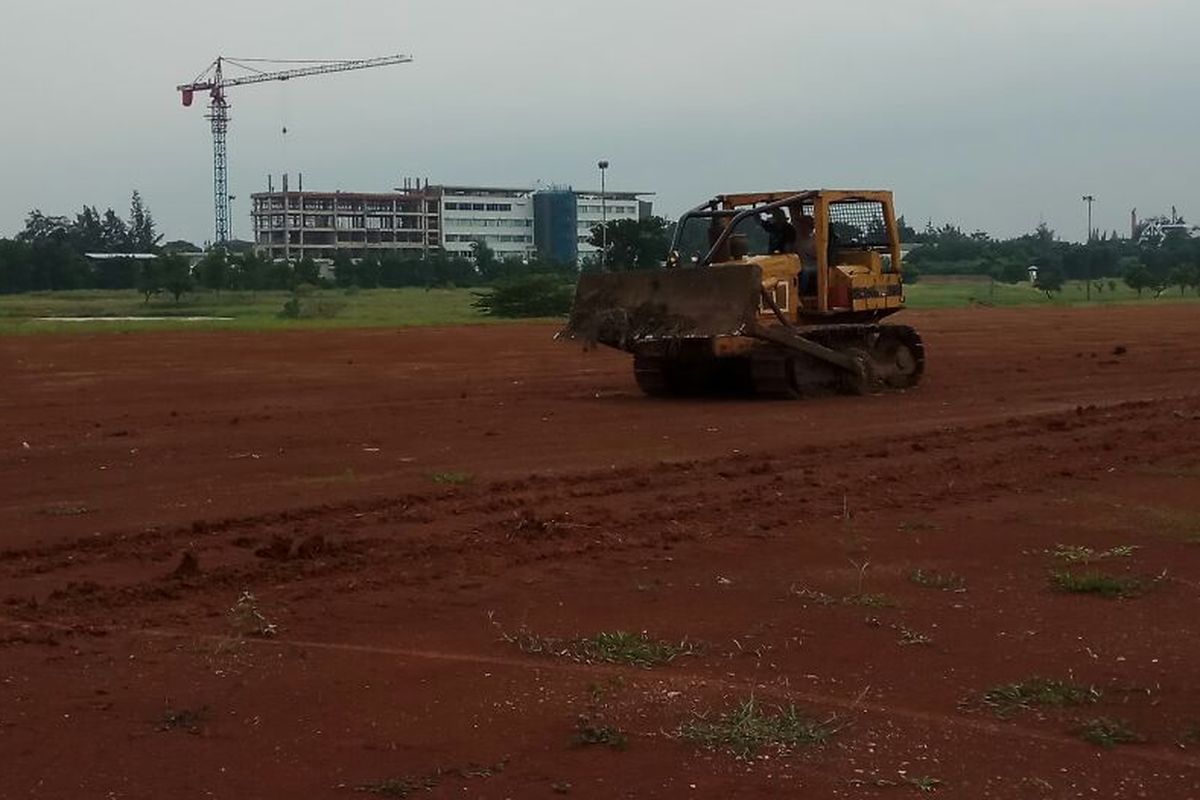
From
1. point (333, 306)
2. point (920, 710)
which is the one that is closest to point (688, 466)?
point (920, 710)

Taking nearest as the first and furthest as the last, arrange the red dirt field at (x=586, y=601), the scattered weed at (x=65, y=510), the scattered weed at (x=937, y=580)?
the red dirt field at (x=586, y=601)
the scattered weed at (x=937, y=580)
the scattered weed at (x=65, y=510)

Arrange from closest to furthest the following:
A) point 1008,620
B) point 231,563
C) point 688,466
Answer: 1. point 1008,620
2. point 231,563
3. point 688,466

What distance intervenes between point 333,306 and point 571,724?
49128mm

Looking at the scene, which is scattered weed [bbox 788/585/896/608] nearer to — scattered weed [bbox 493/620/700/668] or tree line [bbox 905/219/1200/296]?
scattered weed [bbox 493/620/700/668]

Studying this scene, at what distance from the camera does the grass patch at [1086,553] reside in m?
9.44

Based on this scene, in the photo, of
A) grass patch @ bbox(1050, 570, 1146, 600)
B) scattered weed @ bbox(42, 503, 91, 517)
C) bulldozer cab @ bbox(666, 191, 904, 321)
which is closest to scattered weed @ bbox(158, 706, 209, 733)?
grass patch @ bbox(1050, 570, 1146, 600)

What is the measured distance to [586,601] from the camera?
27.5ft

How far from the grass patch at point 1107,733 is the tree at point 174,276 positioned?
60.8 meters

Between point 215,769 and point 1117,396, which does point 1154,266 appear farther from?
point 215,769

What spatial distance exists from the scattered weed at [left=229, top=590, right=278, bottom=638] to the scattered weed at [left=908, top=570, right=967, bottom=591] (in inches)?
141

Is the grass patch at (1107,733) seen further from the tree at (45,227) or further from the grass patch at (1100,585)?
the tree at (45,227)

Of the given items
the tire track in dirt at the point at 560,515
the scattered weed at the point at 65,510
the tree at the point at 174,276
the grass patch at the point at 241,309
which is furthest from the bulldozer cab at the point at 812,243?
the tree at the point at 174,276

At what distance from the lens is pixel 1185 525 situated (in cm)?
1056

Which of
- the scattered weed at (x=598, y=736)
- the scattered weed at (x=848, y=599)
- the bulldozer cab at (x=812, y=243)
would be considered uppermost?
the bulldozer cab at (x=812, y=243)
